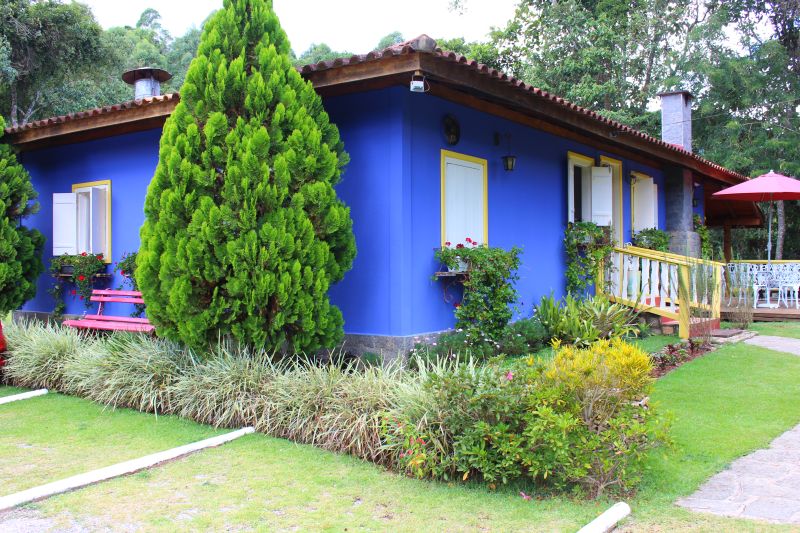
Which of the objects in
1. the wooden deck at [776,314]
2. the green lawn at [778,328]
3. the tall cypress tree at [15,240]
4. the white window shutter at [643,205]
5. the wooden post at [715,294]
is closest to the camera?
the tall cypress tree at [15,240]

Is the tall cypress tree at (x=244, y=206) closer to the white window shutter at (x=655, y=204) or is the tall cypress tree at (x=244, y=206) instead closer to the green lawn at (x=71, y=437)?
the green lawn at (x=71, y=437)

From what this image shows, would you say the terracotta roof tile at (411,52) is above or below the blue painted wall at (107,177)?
above

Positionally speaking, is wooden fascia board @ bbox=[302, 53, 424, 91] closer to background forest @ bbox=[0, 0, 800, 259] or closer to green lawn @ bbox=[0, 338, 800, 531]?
green lawn @ bbox=[0, 338, 800, 531]

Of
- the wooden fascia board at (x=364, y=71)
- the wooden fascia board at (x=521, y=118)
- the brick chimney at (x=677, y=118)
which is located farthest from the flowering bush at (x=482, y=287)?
the brick chimney at (x=677, y=118)

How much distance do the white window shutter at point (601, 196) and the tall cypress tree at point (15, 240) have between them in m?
8.49

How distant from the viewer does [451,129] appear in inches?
304

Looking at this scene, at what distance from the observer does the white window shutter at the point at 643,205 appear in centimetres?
1244

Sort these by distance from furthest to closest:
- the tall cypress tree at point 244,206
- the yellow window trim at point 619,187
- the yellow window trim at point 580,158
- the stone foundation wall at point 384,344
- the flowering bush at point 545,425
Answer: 1. the yellow window trim at point 619,187
2. the yellow window trim at point 580,158
3. the stone foundation wall at point 384,344
4. the tall cypress tree at point 244,206
5. the flowering bush at point 545,425

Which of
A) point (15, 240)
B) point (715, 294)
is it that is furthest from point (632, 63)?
point (15, 240)

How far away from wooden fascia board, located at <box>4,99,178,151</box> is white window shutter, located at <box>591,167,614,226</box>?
21.6 ft

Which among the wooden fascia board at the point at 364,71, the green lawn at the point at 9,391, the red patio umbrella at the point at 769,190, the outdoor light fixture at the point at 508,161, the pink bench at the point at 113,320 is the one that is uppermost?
the wooden fascia board at the point at 364,71

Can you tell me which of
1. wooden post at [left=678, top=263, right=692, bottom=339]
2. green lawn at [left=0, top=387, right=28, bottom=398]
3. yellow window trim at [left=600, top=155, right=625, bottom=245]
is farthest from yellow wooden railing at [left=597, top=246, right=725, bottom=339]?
green lawn at [left=0, top=387, right=28, bottom=398]

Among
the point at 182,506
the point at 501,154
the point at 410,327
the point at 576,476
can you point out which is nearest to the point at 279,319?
the point at 410,327

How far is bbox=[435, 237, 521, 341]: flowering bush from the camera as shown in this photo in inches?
294
